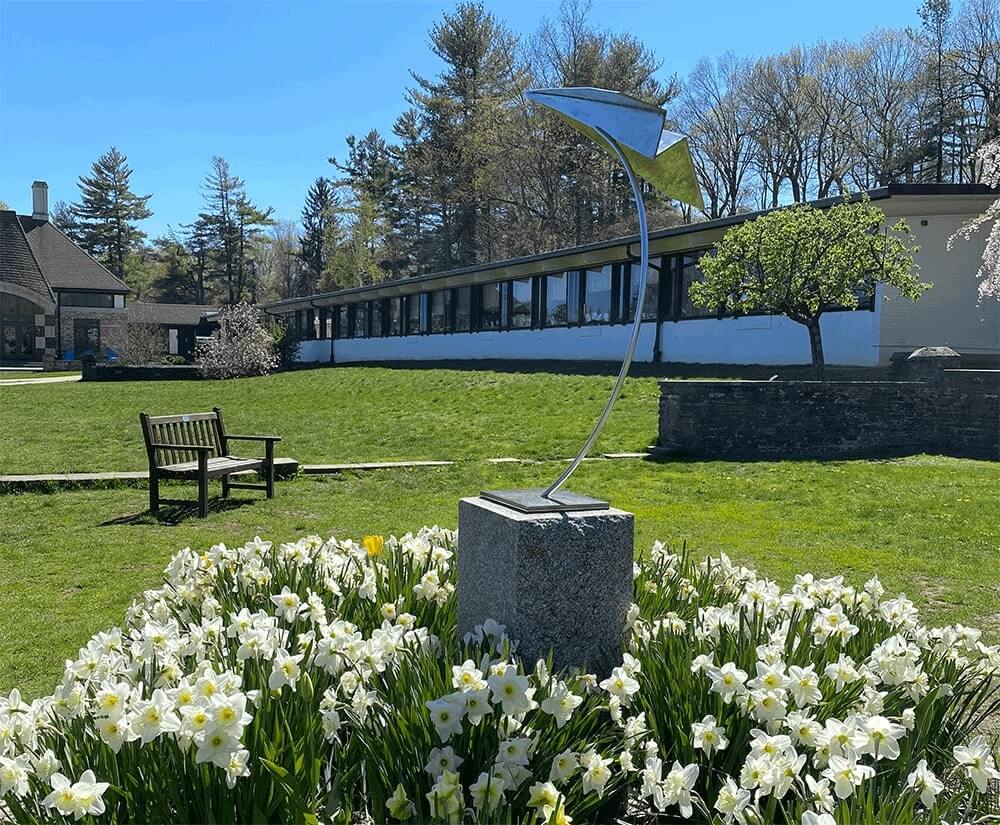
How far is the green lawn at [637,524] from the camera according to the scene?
211 inches

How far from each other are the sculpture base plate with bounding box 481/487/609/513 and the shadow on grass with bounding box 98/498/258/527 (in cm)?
506

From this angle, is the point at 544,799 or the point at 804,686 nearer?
the point at 544,799

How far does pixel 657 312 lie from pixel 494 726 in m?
20.1

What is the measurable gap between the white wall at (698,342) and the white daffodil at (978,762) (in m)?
15.4

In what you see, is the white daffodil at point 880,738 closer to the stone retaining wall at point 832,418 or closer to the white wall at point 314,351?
the stone retaining wall at point 832,418

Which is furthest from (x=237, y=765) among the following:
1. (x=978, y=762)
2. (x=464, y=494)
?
(x=464, y=494)

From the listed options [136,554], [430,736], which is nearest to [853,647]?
[430,736]

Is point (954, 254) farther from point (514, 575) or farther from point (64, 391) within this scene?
point (64, 391)

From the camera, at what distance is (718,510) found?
27.8 feet

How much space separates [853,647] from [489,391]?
14867 mm

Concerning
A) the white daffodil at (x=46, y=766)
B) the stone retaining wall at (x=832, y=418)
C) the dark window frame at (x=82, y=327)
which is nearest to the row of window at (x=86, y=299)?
the dark window frame at (x=82, y=327)

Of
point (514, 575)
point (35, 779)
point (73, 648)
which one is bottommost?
point (73, 648)

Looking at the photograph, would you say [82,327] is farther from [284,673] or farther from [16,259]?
[284,673]

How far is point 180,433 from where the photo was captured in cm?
915
